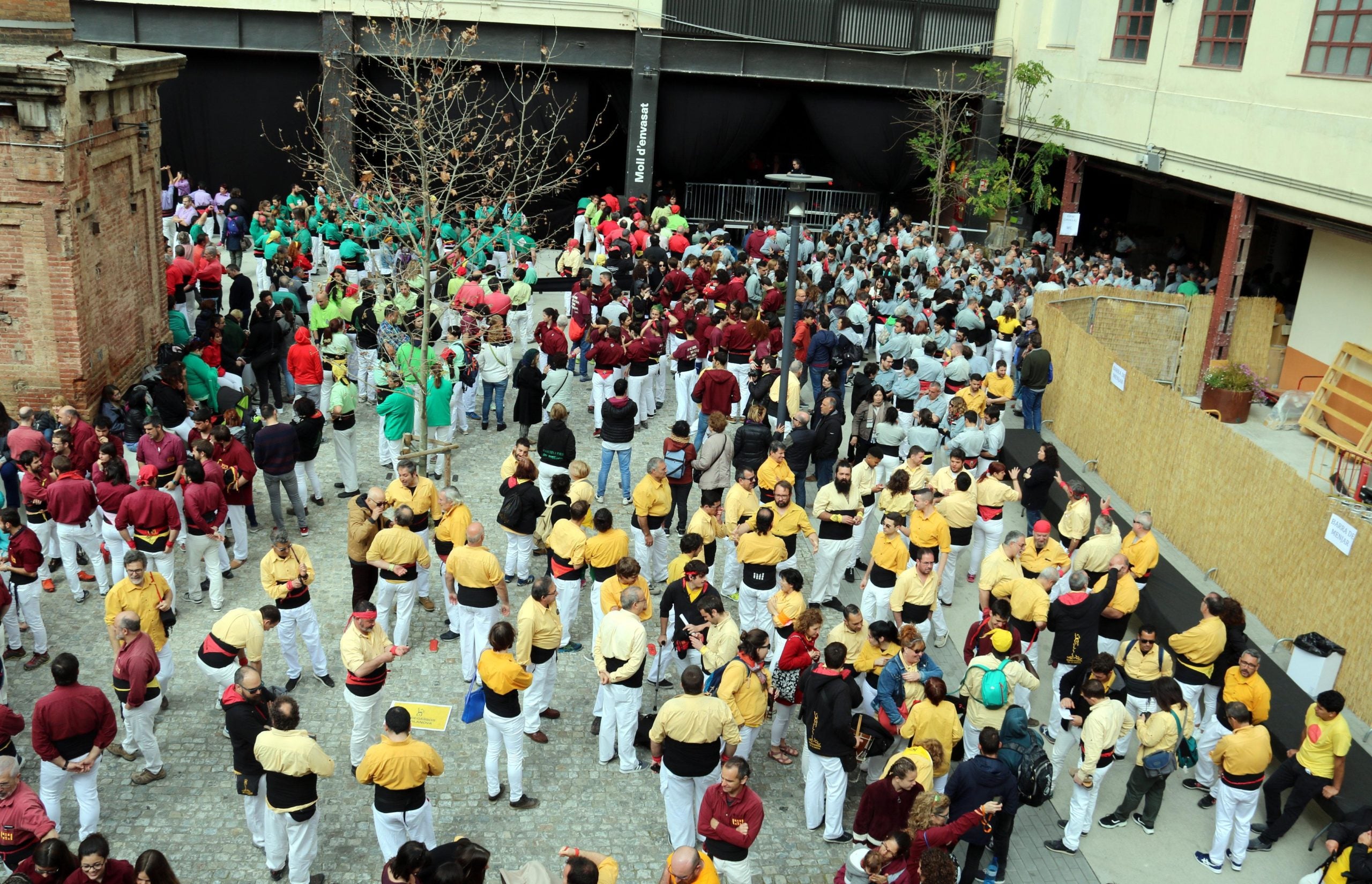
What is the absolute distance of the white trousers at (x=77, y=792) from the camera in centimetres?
809

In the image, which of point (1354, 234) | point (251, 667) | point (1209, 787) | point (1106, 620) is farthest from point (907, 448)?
point (251, 667)

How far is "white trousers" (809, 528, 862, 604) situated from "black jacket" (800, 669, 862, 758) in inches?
133

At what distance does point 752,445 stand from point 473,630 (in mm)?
4213

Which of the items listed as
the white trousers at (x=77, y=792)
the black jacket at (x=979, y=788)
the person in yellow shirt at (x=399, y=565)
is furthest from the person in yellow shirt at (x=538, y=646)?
the black jacket at (x=979, y=788)

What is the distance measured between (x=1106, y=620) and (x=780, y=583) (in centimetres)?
308

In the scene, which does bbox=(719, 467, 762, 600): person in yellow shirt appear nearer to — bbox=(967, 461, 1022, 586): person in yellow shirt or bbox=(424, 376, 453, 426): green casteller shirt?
bbox=(967, 461, 1022, 586): person in yellow shirt

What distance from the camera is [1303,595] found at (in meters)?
11.3

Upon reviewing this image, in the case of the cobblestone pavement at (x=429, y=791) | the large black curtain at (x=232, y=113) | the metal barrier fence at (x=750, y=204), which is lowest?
the cobblestone pavement at (x=429, y=791)

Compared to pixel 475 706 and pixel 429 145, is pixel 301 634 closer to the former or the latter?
pixel 475 706

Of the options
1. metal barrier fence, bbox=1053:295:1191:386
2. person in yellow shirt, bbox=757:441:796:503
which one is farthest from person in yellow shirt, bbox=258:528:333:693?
metal barrier fence, bbox=1053:295:1191:386

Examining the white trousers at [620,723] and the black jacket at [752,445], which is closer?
the white trousers at [620,723]

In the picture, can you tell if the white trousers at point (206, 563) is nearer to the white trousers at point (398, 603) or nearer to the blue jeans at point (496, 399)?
the white trousers at point (398, 603)

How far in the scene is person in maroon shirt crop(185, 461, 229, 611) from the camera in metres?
10.9

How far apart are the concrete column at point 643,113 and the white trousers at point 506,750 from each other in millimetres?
18961
